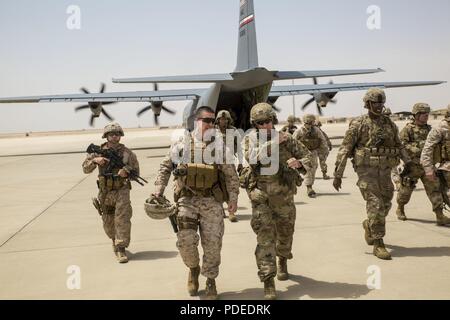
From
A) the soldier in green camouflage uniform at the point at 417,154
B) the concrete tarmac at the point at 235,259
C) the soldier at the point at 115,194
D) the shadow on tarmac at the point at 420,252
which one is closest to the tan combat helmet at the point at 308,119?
the concrete tarmac at the point at 235,259

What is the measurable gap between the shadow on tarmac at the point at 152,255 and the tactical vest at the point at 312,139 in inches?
249

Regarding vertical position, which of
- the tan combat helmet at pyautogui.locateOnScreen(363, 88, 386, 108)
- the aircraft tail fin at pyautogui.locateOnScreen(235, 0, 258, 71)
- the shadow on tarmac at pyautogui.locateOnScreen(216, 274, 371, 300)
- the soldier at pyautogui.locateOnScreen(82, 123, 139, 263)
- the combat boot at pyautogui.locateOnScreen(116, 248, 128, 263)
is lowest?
the shadow on tarmac at pyautogui.locateOnScreen(216, 274, 371, 300)

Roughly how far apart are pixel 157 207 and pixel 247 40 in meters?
16.7

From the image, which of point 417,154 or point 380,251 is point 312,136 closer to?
point 417,154

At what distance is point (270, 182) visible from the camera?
16.1ft

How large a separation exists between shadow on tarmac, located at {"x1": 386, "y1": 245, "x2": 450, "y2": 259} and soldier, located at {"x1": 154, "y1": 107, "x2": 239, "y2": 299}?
9.30ft

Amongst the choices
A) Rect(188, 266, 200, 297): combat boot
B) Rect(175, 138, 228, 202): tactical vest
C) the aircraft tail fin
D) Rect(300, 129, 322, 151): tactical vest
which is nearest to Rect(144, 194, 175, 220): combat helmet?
Rect(175, 138, 228, 202): tactical vest

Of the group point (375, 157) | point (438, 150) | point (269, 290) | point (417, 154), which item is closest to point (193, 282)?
point (269, 290)

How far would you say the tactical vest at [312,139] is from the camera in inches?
459

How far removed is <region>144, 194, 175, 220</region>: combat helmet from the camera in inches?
194

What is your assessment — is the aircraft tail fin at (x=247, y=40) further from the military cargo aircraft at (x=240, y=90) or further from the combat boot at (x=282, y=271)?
the combat boot at (x=282, y=271)

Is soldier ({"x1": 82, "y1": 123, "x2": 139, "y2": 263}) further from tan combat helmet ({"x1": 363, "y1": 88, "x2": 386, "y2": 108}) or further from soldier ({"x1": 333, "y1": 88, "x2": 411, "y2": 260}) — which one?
tan combat helmet ({"x1": 363, "y1": 88, "x2": 386, "y2": 108})
